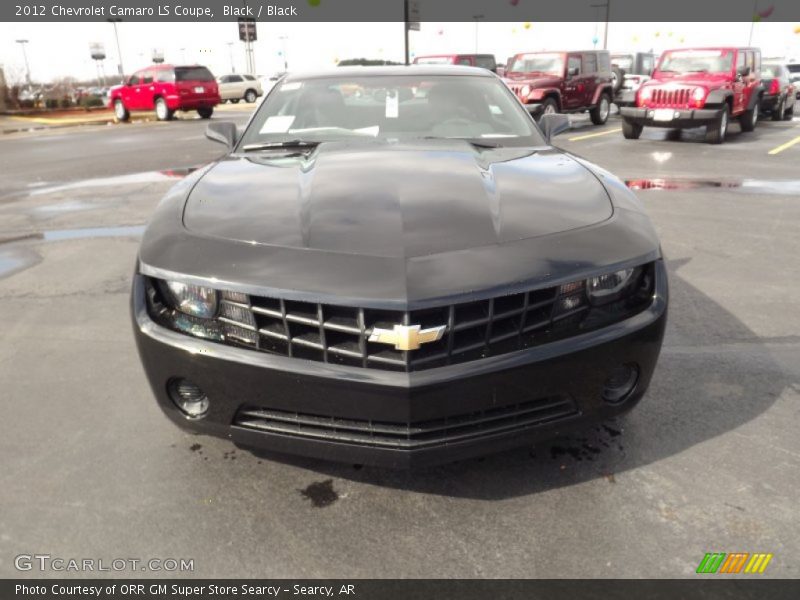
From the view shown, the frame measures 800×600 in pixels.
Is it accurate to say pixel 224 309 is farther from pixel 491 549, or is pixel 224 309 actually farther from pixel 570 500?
pixel 570 500

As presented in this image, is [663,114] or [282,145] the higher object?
[282,145]

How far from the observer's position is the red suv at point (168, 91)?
24.0 meters

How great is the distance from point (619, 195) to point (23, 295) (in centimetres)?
408

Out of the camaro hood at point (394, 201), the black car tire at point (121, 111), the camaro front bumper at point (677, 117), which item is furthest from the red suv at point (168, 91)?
the camaro hood at point (394, 201)

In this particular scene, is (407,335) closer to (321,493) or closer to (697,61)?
(321,493)

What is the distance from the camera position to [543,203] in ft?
8.23

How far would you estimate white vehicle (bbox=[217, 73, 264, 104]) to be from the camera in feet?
126

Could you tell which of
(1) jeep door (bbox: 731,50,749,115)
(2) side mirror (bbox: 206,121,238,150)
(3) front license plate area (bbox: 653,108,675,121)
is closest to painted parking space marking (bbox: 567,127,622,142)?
(3) front license plate area (bbox: 653,108,675,121)

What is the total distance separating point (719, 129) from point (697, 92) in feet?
2.98

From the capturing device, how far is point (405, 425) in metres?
2.15

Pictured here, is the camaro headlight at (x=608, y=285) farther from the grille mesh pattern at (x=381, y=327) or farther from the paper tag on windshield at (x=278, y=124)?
the paper tag on windshield at (x=278, y=124)

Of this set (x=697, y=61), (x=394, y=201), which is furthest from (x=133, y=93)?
(x=394, y=201)

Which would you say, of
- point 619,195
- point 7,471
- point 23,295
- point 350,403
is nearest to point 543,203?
point 619,195

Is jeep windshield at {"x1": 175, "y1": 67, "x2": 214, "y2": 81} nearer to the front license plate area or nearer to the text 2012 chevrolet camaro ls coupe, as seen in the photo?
the front license plate area
